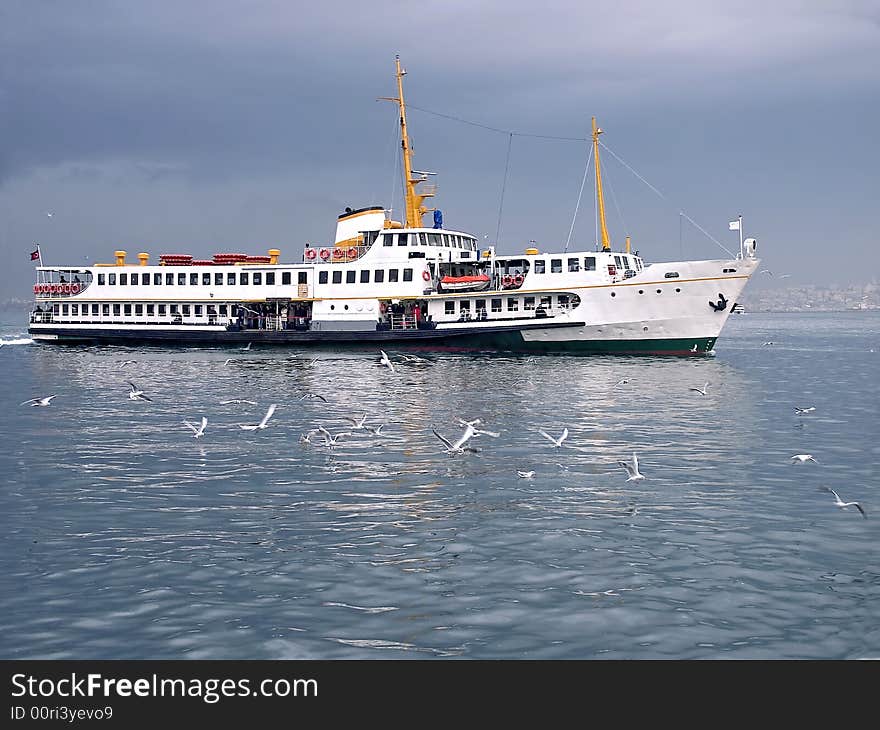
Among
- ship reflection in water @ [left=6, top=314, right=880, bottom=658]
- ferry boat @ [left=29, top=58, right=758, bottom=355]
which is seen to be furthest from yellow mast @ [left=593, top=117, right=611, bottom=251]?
ship reflection in water @ [left=6, top=314, right=880, bottom=658]

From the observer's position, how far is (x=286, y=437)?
90.0 feet

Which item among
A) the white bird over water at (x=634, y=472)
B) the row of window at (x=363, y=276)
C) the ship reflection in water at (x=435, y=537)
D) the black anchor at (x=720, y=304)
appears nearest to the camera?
the ship reflection in water at (x=435, y=537)

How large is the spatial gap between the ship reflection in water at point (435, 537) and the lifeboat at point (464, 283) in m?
30.8

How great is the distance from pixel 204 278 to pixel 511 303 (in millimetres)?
26979

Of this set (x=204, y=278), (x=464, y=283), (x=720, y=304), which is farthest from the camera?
(x=204, y=278)

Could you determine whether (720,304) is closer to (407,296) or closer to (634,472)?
(407,296)

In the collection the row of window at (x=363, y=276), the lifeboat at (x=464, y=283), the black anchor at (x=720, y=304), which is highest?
the row of window at (x=363, y=276)

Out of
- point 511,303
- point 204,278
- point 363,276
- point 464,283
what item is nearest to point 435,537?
point 511,303

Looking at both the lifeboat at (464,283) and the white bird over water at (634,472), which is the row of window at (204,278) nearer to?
the lifeboat at (464,283)

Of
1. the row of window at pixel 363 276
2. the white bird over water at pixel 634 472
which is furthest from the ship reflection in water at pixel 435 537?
the row of window at pixel 363 276

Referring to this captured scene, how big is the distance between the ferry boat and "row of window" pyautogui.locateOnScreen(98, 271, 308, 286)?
0.37 feet

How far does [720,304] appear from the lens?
56844 millimetres

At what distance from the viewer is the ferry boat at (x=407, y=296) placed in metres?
58.1
